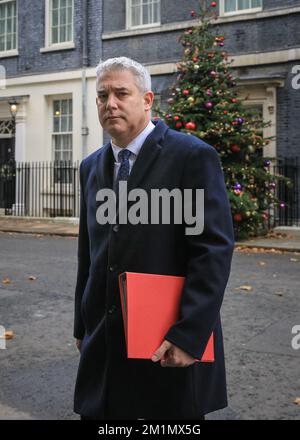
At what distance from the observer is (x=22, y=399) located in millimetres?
4098

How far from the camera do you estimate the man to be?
6.88 ft

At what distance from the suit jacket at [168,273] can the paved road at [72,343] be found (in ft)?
5.46

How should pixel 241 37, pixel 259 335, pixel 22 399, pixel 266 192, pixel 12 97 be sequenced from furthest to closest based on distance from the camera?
1. pixel 12 97
2. pixel 241 37
3. pixel 266 192
4. pixel 259 335
5. pixel 22 399

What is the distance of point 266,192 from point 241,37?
4986 millimetres

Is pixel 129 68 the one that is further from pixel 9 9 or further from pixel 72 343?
pixel 9 9

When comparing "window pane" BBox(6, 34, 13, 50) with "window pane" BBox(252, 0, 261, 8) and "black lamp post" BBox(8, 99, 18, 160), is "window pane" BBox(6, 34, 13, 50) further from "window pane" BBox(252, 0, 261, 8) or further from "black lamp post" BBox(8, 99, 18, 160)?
"window pane" BBox(252, 0, 261, 8)

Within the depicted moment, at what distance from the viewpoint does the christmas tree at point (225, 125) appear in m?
13.2

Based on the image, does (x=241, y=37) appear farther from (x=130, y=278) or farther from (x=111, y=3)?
(x=130, y=278)

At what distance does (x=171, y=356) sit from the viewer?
2.07 meters

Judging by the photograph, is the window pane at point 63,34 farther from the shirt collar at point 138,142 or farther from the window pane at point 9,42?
the shirt collar at point 138,142

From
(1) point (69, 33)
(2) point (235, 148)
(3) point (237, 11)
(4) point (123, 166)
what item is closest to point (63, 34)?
(1) point (69, 33)

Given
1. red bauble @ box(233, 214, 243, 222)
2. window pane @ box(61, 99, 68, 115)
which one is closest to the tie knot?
red bauble @ box(233, 214, 243, 222)

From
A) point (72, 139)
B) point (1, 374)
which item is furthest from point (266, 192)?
point (1, 374)
